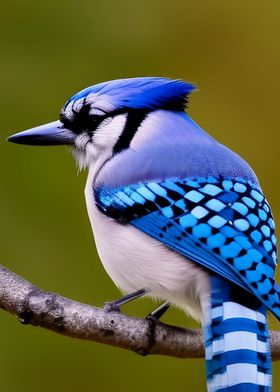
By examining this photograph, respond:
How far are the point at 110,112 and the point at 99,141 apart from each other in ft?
0.29

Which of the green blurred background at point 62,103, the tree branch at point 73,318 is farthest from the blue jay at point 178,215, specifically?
the green blurred background at point 62,103

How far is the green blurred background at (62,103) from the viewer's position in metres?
4.16

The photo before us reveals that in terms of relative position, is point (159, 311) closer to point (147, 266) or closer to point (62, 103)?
point (147, 266)

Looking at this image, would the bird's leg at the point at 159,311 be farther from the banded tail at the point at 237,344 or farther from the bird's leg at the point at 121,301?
the banded tail at the point at 237,344

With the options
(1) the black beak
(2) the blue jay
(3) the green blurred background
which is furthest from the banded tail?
(3) the green blurred background

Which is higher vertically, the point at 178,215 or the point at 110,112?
the point at 110,112

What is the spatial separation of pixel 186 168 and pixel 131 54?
2.01m

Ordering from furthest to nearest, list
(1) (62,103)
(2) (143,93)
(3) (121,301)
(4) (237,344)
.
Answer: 1. (1) (62,103)
2. (2) (143,93)
3. (3) (121,301)
4. (4) (237,344)

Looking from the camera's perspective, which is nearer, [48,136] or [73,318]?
[73,318]

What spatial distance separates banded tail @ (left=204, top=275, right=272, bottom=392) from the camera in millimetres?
2307

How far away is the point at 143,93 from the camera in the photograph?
2.80m

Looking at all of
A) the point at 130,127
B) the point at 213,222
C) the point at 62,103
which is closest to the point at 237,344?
the point at 213,222

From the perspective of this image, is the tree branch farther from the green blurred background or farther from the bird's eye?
the green blurred background

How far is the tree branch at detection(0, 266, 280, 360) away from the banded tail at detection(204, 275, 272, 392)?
0.20 meters
